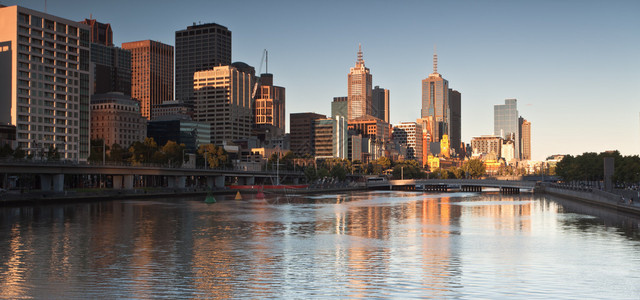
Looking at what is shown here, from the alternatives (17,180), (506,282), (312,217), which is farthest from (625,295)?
(17,180)

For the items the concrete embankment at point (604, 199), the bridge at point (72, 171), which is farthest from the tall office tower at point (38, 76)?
the concrete embankment at point (604, 199)

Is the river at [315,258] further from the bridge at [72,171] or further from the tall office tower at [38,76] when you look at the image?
the tall office tower at [38,76]

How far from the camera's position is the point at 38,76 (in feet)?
610

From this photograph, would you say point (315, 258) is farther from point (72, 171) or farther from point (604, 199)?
point (72, 171)

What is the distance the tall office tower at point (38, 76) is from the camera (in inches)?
7018

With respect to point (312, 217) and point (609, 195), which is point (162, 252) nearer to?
point (312, 217)

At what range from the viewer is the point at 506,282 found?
36.8m

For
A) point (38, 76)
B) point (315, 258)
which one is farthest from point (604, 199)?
point (38, 76)

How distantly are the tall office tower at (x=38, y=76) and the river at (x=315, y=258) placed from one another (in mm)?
111941

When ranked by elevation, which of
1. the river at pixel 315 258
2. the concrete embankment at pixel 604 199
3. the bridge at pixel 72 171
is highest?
the bridge at pixel 72 171

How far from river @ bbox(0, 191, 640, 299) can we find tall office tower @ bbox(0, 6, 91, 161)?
112 metres

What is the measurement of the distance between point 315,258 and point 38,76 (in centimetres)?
16457

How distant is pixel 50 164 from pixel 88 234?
218 feet

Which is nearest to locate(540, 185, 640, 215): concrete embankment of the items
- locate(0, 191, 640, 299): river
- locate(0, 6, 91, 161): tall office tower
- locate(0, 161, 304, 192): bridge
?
locate(0, 191, 640, 299): river
